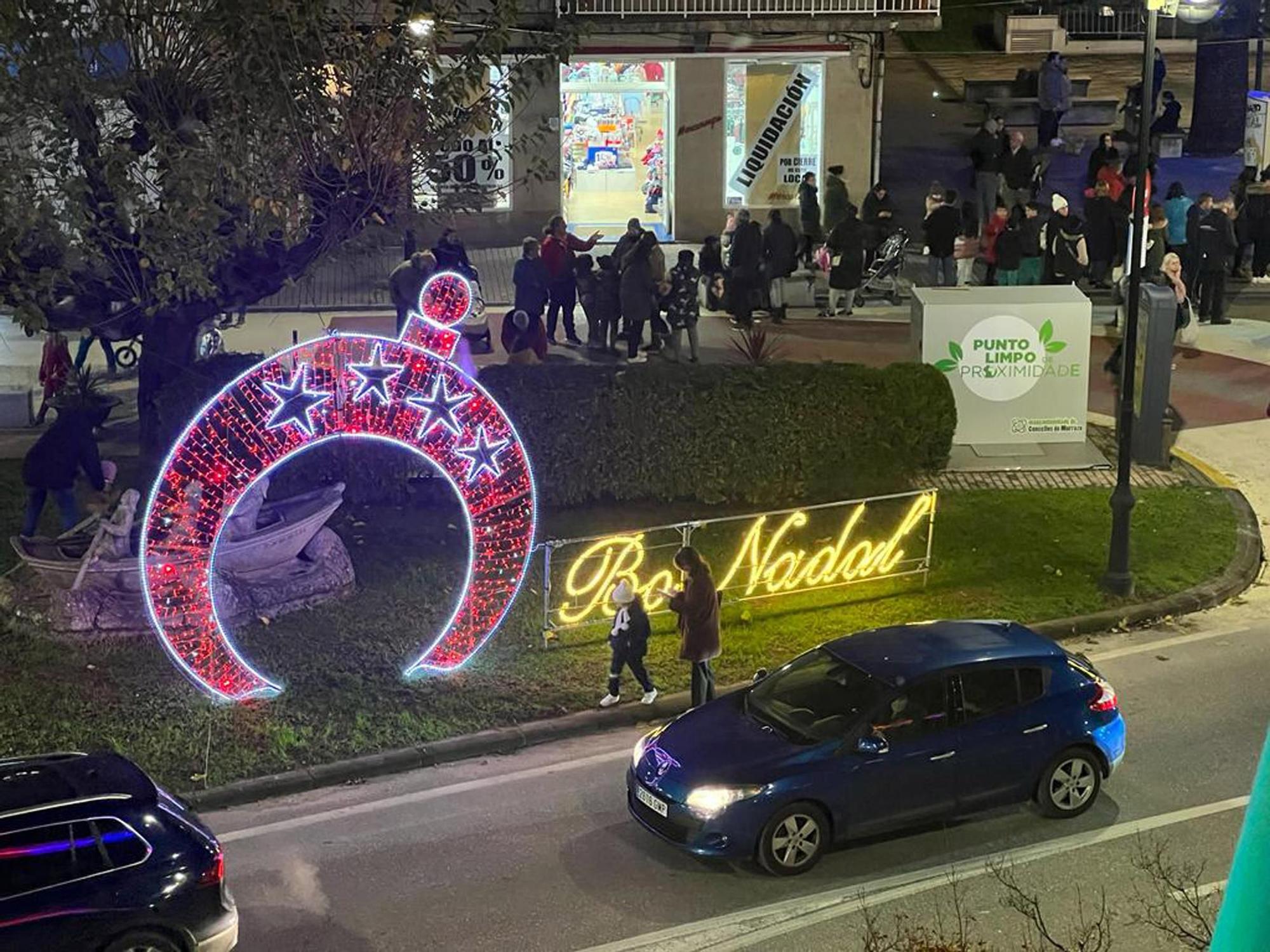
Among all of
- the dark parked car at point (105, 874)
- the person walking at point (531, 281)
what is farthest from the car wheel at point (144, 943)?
the person walking at point (531, 281)

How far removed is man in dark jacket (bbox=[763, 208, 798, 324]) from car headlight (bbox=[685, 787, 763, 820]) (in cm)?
1512

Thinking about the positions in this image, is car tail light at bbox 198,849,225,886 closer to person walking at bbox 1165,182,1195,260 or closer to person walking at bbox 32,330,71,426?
person walking at bbox 32,330,71,426

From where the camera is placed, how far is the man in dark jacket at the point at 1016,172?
2792cm

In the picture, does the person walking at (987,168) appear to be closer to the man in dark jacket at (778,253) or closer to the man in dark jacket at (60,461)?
the man in dark jacket at (778,253)

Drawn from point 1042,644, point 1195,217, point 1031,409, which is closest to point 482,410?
point 1042,644

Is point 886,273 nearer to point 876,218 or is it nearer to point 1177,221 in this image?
point 876,218

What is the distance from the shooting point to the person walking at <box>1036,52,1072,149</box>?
99.7 feet

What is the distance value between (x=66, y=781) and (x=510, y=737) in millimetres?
4058

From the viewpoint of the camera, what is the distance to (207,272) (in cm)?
1437

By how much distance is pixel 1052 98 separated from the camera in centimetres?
3048

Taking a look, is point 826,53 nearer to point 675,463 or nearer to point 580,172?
point 580,172

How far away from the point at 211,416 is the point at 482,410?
7.85 feet

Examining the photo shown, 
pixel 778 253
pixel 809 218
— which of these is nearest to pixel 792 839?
pixel 778 253

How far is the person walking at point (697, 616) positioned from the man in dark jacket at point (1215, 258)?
1473 cm
